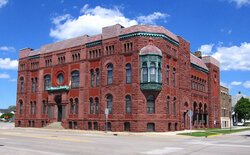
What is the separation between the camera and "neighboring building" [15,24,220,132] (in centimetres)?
4303

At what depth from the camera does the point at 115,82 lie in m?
45.4

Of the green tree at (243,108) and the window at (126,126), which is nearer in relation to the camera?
the window at (126,126)

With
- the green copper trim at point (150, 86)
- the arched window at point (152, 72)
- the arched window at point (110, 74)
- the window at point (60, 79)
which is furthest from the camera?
the window at point (60, 79)

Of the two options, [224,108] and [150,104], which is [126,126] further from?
[224,108]

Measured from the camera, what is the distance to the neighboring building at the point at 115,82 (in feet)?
141

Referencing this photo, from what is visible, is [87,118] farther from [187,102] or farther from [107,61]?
[187,102]

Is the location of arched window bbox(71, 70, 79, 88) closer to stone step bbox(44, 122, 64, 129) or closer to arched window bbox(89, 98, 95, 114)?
arched window bbox(89, 98, 95, 114)

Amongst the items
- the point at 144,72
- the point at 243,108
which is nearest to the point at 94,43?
the point at 144,72

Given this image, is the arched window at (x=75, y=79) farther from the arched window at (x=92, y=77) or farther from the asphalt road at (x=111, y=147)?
the asphalt road at (x=111, y=147)

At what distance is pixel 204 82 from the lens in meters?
64.6

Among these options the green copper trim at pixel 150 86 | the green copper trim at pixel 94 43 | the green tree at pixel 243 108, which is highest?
Answer: the green copper trim at pixel 94 43

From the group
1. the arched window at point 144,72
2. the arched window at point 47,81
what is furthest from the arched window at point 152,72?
the arched window at point 47,81

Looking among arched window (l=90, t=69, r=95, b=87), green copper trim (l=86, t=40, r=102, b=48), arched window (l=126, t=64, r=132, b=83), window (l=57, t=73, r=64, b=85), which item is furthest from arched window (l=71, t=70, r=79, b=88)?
arched window (l=126, t=64, r=132, b=83)

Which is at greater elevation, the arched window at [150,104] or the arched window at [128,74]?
the arched window at [128,74]
